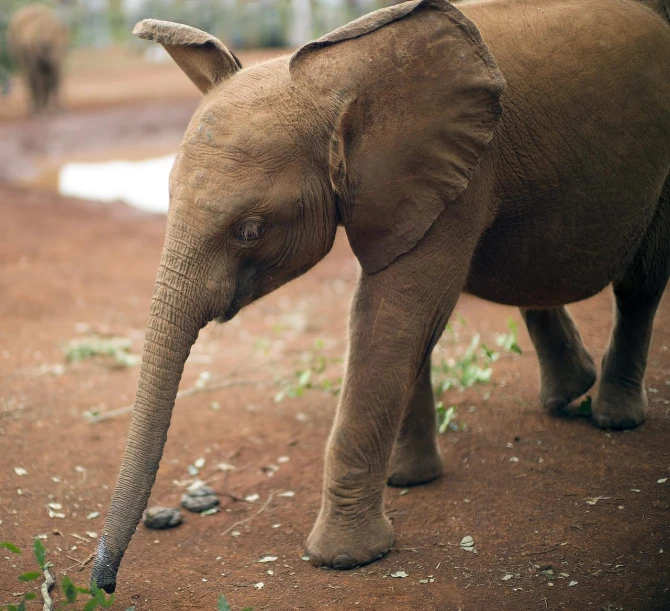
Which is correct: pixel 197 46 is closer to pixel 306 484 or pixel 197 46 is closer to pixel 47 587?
pixel 47 587

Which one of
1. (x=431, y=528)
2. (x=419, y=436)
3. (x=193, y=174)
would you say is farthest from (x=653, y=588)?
(x=193, y=174)

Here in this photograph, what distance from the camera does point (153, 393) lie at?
3.33 meters

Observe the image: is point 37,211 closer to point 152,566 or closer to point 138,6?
point 152,566

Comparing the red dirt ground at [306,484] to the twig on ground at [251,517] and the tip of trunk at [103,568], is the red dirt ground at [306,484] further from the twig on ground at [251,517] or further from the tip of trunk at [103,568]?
the tip of trunk at [103,568]

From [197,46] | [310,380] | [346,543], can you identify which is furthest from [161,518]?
[197,46]

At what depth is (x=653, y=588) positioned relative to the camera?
11.7ft

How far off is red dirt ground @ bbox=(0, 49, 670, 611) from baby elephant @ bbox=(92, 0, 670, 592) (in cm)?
34

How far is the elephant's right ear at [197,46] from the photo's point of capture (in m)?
3.53

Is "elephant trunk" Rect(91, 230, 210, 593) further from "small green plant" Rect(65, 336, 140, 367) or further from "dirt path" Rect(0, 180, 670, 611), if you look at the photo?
"small green plant" Rect(65, 336, 140, 367)

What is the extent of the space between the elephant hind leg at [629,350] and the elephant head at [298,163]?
5.41ft

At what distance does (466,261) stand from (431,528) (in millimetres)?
1376

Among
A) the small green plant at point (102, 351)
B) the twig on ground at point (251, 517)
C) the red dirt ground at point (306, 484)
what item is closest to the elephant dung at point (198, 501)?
the red dirt ground at point (306, 484)

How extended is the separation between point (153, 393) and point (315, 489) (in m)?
1.72

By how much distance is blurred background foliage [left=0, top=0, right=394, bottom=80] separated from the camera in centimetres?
3048
